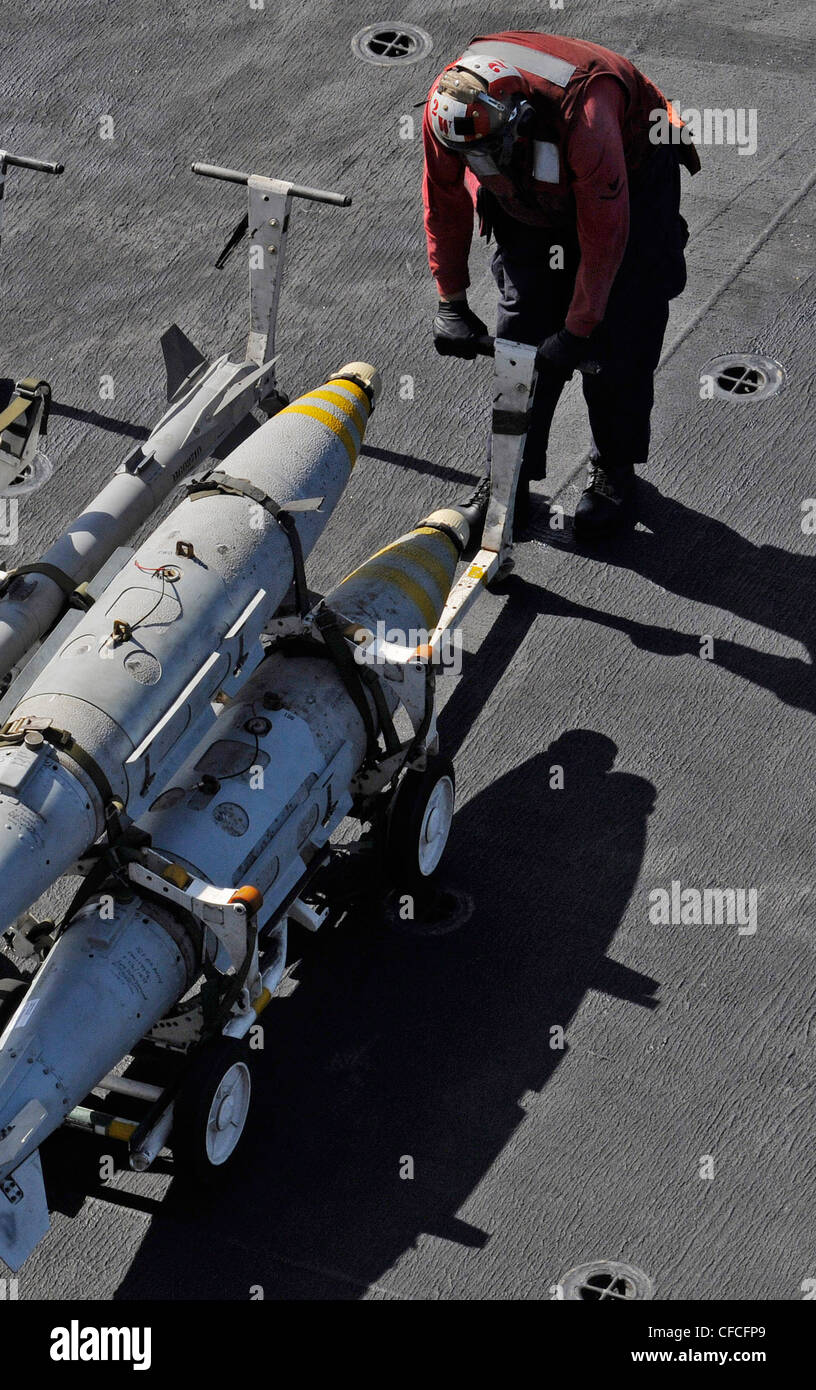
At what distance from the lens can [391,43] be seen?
14.8 metres

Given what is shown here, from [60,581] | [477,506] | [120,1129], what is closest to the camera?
[120,1129]

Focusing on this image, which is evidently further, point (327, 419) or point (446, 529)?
point (446, 529)

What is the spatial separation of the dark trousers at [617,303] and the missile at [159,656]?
1.68 m

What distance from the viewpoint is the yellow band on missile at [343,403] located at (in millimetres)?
9625

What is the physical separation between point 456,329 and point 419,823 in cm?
311

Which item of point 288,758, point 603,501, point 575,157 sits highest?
point 575,157

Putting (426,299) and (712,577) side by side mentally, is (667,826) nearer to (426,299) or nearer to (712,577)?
(712,577)

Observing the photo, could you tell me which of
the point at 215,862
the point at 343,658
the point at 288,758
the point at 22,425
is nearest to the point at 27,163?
the point at 22,425

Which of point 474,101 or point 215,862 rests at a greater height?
point 474,101

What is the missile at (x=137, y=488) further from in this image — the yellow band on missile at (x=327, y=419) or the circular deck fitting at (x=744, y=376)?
the circular deck fitting at (x=744, y=376)

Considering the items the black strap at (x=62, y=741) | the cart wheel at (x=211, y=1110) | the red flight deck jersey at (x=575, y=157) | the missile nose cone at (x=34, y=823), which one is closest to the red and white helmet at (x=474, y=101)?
the red flight deck jersey at (x=575, y=157)

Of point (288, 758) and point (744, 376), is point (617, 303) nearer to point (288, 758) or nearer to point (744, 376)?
point (744, 376)

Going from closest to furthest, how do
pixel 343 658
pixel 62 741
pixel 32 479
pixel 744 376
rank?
1. pixel 62 741
2. pixel 343 658
3. pixel 32 479
4. pixel 744 376
